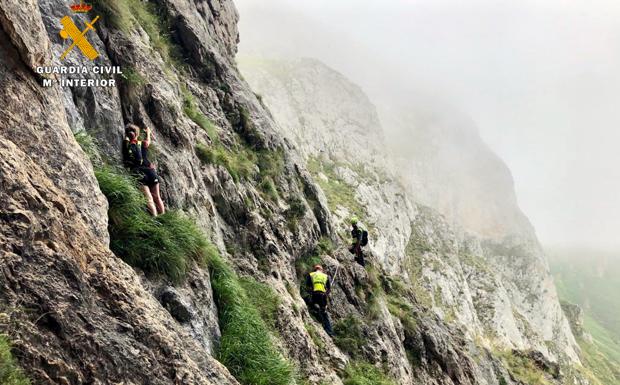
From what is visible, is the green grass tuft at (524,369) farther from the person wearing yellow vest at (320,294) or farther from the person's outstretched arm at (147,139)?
the person's outstretched arm at (147,139)

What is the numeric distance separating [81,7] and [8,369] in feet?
29.1

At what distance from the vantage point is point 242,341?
7.32m

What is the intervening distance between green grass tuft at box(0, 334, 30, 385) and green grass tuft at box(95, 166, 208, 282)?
9.63 feet

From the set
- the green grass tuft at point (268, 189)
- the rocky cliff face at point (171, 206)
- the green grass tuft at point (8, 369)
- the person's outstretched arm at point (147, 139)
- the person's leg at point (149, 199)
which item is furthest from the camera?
the green grass tuft at point (268, 189)

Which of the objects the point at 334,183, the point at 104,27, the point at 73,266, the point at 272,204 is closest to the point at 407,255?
the point at 334,183

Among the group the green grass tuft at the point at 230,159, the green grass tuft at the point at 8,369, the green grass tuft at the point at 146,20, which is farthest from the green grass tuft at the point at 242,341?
the green grass tuft at the point at 146,20

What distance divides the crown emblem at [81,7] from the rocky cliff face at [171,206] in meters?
0.22

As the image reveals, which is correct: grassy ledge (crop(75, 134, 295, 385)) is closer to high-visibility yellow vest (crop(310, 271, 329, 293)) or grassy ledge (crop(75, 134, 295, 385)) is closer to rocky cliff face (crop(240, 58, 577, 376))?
high-visibility yellow vest (crop(310, 271, 329, 293))

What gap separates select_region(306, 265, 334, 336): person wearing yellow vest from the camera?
1335cm

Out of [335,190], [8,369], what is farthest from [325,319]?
[335,190]

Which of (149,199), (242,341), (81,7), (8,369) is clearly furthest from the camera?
(81,7)

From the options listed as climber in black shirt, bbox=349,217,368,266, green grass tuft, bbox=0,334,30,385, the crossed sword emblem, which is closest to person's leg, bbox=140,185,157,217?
the crossed sword emblem

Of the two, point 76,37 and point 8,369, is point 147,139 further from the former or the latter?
point 8,369

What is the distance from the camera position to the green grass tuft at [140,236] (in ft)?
21.7
